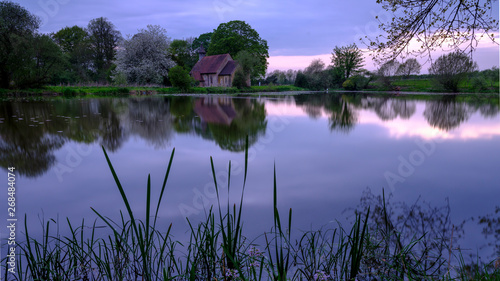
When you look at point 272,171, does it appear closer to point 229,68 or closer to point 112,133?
point 112,133

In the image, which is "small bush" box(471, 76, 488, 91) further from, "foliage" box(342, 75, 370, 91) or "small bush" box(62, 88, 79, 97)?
"small bush" box(62, 88, 79, 97)

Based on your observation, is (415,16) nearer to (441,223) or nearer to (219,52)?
(441,223)

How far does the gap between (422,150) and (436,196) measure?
3.64 m

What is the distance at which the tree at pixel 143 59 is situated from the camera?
39438 millimetres

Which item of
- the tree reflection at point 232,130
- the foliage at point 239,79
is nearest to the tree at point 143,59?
the foliage at point 239,79

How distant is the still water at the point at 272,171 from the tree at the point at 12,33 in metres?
21.7

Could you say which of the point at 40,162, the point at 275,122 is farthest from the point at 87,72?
the point at 40,162

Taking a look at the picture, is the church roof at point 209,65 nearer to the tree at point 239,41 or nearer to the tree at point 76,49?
the tree at point 239,41

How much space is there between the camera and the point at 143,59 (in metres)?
39.8

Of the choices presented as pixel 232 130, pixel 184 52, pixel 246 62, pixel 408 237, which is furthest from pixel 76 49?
pixel 408 237

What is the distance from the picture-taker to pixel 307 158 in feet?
23.0

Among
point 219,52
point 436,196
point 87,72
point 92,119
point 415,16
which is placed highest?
point 219,52

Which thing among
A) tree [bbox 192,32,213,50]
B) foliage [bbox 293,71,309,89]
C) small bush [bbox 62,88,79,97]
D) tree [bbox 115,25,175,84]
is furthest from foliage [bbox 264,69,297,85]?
small bush [bbox 62,88,79,97]

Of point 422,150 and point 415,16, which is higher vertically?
point 415,16
